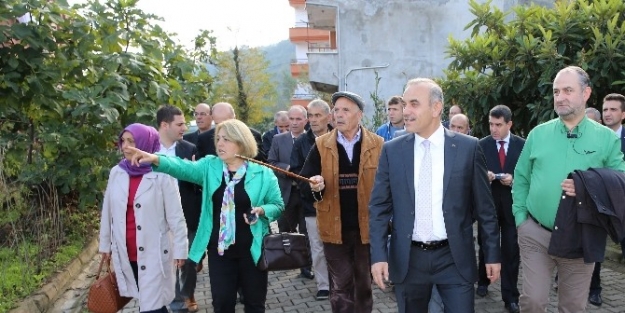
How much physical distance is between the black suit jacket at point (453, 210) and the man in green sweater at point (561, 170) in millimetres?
666

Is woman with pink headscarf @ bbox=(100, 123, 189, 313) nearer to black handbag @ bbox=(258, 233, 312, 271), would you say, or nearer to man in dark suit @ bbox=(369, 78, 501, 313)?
black handbag @ bbox=(258, 233, 312, 271)

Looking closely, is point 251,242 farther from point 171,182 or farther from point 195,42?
point 195,42

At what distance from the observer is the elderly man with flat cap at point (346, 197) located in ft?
16.2

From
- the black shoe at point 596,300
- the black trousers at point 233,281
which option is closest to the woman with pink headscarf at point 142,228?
the black trousers at point 233,281

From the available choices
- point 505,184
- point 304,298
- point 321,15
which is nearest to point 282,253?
point 304,298

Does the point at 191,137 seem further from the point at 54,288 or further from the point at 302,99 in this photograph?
the point at 302,99

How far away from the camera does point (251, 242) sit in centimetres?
450

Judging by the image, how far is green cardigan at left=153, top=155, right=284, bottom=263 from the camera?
4484mm

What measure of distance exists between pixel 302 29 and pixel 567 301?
160ft

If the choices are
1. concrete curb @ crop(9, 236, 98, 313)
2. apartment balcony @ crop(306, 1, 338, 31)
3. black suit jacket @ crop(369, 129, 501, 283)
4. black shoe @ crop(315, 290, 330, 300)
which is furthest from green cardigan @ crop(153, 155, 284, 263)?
apartment balcony @ crop(306, 1, 338, 31)

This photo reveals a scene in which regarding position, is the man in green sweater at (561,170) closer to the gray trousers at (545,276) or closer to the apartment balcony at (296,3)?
the gray trousers at (545,276)

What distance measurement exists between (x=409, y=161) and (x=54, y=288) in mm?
4978

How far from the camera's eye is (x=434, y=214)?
3680 millimetres

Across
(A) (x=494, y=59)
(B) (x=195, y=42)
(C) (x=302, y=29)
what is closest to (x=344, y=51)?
(B) (x=195, y=42)
